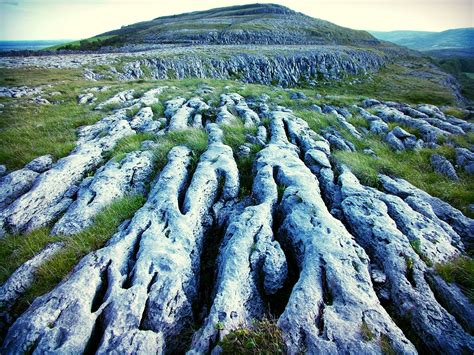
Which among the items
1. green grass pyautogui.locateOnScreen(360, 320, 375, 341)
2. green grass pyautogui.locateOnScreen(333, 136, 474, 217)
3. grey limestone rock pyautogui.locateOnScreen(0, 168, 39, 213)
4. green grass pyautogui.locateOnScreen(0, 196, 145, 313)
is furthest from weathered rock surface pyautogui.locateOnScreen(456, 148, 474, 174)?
grey limestone rock pyautogui.locateOnScreen(0, 168, 39, 213)

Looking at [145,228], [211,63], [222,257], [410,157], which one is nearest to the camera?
[222,257]

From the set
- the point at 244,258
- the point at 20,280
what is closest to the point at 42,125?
the point at 20,280

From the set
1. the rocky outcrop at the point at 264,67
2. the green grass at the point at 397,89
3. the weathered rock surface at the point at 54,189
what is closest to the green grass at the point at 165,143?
the weathered rock surface at the point at 54,189

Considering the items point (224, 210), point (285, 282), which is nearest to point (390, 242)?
point (285, 282)

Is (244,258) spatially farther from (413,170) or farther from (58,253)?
(413,170)

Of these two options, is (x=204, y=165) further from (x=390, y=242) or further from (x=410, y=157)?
(x=410, y=157)

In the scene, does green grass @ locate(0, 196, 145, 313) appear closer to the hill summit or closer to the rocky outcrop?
the rocky outcrop
